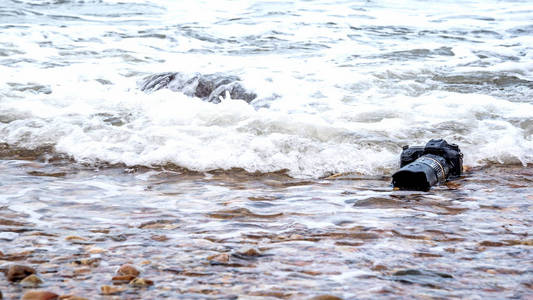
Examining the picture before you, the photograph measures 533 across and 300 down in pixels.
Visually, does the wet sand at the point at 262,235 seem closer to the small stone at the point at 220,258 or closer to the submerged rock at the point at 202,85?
the small stone at the point at 220,258

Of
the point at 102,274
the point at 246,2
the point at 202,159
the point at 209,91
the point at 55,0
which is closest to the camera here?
the point at 102,274

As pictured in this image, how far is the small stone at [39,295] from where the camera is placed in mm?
2035

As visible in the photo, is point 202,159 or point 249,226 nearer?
point 249,226

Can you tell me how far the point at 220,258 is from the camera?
8.29 feet

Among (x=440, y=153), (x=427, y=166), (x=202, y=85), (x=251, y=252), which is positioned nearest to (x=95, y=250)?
(x=251, y=252)

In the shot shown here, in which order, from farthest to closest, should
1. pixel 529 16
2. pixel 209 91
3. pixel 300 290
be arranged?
1. pixel 529 16
2. pixel 209 91
3. pixel 300 290

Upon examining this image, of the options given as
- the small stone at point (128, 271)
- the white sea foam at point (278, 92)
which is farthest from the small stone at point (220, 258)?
the white sea foam at point (278, 92)

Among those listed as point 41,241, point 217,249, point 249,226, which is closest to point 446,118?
point 249,226

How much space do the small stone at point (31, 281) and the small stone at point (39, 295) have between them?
0.13 m

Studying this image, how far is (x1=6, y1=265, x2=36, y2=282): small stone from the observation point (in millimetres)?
2236

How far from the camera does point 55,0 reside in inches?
654

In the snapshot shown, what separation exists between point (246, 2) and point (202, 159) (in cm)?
1382

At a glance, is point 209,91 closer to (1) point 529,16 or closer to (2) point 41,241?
(2) point 41,241

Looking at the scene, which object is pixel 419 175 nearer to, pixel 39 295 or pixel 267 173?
pixel 267 173
